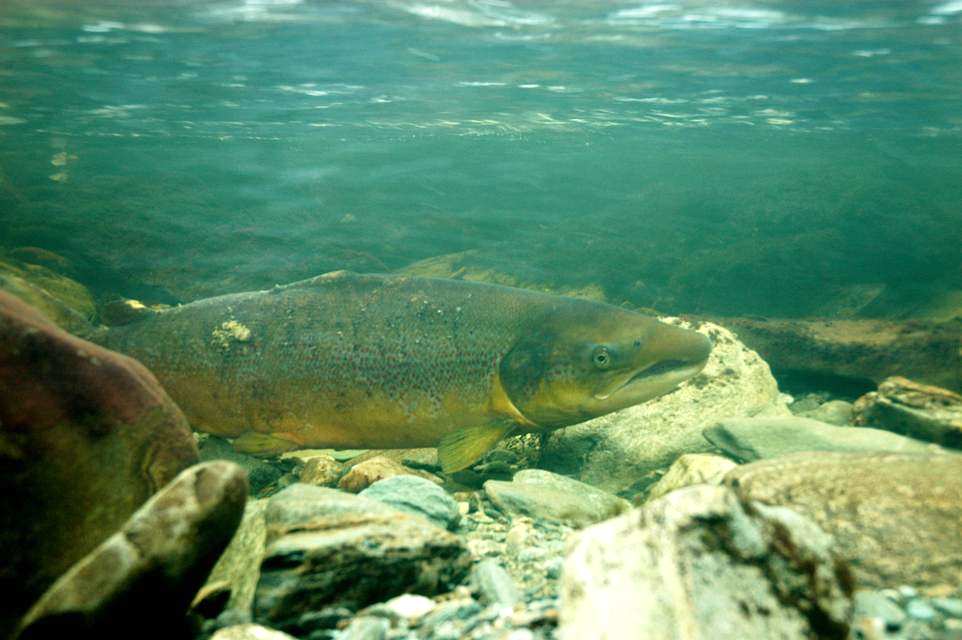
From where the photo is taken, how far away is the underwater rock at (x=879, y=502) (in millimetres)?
2191

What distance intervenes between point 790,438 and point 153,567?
379 centimetres

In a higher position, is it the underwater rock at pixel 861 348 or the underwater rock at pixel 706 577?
the underwater rock at pixel 706 577

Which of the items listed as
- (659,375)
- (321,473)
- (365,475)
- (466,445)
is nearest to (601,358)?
(659,375)

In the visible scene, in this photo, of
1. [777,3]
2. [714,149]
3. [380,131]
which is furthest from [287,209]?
[714,149]

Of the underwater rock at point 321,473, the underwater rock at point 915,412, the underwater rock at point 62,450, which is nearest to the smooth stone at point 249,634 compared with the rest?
the underwater rock at point 62,450

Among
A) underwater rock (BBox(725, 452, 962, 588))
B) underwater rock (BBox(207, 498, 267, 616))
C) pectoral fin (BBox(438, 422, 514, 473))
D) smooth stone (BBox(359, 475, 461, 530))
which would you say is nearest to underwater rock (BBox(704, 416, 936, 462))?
underwater rock (BBox(725, 452, 962, 588))

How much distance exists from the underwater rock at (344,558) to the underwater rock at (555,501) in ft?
3.16

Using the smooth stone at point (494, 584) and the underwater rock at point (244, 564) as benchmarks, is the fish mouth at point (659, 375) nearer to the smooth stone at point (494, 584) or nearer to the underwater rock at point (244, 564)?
the smooth stone at point (494, 584)

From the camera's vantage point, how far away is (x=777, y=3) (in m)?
A: 10.9

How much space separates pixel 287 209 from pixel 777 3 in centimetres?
1134

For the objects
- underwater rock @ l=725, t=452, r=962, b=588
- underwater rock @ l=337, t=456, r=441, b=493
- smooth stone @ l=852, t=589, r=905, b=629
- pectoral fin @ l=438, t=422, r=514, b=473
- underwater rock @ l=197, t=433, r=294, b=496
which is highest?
smooth stone @ l=852, t=589, r=905, b=629

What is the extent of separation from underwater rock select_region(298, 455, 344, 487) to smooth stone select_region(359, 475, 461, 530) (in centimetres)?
130

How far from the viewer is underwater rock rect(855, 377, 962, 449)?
162 inches

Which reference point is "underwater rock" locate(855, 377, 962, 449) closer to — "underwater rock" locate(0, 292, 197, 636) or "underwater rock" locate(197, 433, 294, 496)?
"underwater rock" locate(0, 292, 197, 636)
